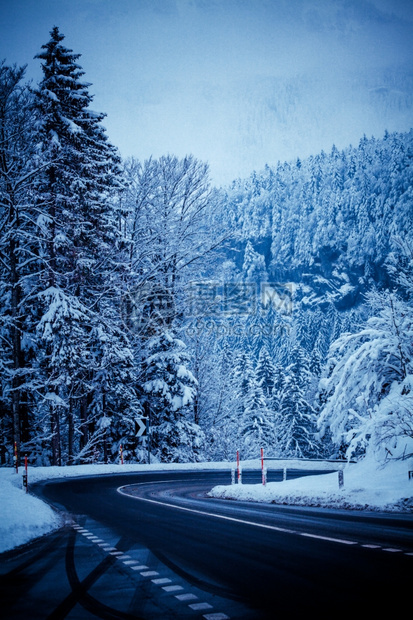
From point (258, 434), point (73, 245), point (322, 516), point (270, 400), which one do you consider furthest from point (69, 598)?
point (270, 400)

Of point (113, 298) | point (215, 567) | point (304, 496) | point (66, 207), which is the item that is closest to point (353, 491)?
point (304, 496)

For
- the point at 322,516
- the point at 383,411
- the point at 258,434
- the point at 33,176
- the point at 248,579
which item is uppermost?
the point at 33,176

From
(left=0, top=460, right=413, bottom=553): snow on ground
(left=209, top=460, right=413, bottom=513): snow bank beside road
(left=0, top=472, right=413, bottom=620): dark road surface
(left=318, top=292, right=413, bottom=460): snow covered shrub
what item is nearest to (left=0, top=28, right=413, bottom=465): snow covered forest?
(left=318, top=292, right=413, bottom=460): snow covered shrub

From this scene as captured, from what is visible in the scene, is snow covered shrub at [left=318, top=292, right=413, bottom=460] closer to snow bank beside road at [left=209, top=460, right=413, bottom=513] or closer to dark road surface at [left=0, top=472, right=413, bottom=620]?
snow bank beside road at [left=209, top=460, right=413, bottom=513]

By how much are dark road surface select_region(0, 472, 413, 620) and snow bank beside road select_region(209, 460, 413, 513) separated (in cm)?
120

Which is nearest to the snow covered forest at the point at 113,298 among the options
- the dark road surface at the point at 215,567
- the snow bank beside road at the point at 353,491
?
the snow bank beside road at the point at 353,491

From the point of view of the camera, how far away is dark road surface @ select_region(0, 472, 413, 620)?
4.24 m

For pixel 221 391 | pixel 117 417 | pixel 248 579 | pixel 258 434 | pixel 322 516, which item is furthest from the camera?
pixel 258 434

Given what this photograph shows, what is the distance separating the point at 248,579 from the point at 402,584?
60.4 inches

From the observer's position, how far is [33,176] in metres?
23.5

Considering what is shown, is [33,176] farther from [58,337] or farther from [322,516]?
[322,516]

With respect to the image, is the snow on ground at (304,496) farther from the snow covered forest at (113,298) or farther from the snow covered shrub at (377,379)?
the snow covered forest at (113,298)

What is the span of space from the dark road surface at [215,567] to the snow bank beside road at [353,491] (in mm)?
1203

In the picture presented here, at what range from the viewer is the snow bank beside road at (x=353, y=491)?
11195mm
